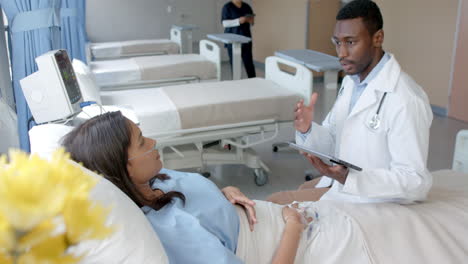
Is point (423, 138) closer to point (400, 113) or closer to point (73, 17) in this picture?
point (400, 113)

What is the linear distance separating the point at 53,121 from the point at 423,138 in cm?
153

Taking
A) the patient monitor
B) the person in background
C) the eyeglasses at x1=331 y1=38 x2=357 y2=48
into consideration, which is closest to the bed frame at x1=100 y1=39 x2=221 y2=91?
the person in background

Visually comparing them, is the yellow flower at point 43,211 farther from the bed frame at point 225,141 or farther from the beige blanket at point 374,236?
the bed frame at point 225,141

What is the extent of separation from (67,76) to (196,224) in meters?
1.05

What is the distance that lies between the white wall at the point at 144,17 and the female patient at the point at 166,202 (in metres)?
6.42

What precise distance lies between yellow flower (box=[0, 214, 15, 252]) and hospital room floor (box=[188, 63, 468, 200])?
113 inches

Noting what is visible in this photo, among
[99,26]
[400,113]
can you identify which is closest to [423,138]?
[400,113]

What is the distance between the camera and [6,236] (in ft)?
1.18

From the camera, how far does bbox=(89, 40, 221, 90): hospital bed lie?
4371 mm

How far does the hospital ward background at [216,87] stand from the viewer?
2.12 meters

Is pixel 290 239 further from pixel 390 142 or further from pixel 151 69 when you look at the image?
pixel 151 69

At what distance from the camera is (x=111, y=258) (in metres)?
0.97

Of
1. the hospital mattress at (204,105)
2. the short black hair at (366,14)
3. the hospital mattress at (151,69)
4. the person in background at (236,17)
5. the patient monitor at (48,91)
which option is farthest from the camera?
the person in background at (236,17)

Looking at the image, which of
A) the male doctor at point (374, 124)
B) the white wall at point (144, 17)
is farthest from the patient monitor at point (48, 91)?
the white wall at point (144, 17)
